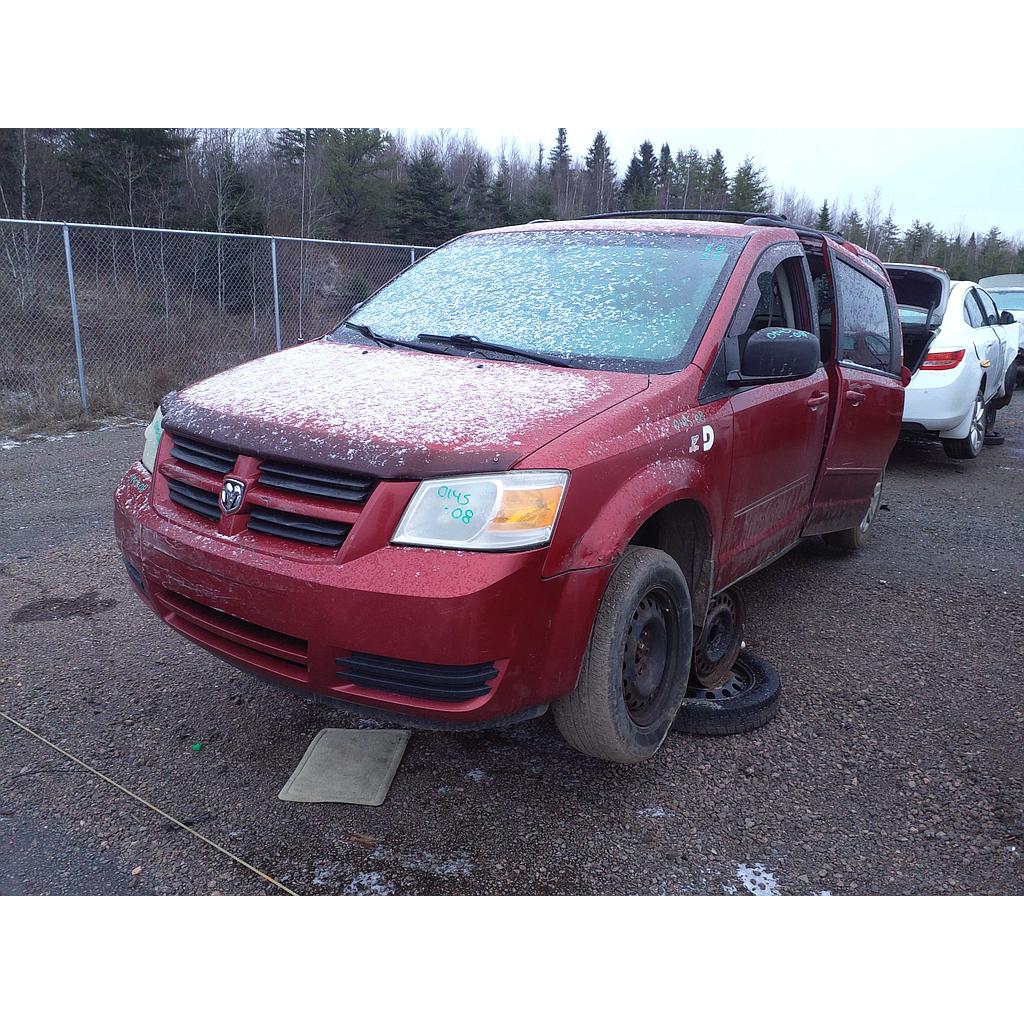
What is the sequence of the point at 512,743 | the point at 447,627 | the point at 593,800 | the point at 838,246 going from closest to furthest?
the point at 447,627 < the point at 593,800 < the point at 512,743 < the point at 838,246

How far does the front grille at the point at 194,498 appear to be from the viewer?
2439 millimetres

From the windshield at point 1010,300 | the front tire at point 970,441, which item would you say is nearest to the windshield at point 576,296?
the front tire at point 970,441

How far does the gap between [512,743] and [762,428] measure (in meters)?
1.53

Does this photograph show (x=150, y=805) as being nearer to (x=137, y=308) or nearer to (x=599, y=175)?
(x=137, y=308)

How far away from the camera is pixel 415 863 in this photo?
91.0 inches

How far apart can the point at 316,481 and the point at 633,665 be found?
112 centimetres

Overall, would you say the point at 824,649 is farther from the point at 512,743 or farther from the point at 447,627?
the point at 447,627

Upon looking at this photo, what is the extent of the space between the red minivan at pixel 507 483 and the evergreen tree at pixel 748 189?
175ft

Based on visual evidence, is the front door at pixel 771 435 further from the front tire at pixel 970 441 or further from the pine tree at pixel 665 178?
the pine tree at pixel 665 178

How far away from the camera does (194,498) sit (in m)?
2.51

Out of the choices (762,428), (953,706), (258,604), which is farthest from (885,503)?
(258,604)

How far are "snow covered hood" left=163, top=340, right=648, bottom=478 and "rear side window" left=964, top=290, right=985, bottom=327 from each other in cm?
699

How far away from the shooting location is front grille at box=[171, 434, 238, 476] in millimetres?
2438

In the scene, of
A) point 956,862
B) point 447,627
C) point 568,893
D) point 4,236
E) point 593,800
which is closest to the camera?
point 447,627
